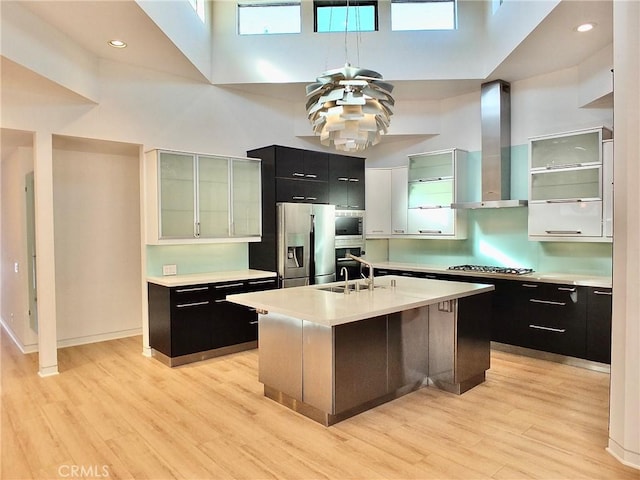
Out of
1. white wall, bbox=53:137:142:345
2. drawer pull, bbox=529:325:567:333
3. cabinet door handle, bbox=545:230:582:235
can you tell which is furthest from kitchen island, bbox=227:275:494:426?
white wall, bbox=53:137:142:345

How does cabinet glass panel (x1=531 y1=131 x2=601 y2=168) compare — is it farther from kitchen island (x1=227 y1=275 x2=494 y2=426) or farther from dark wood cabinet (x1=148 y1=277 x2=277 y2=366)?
dark wood cabinet (x1=148 y1=277 x2=277 y2=366)

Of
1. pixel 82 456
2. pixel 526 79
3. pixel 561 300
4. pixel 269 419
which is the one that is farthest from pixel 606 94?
pixel 82 456

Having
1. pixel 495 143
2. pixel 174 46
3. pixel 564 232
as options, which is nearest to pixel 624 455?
pixel 564 232

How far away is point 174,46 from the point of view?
4309 millimetres

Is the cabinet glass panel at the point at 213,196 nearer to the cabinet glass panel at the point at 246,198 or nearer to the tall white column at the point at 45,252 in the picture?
the cabinet glass panel at the point at 246,198

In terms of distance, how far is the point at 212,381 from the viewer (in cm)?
408

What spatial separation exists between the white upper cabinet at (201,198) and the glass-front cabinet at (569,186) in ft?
11.1

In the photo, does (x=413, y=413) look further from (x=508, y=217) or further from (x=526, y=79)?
(x=526, y=79)

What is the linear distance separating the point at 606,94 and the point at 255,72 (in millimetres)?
3943

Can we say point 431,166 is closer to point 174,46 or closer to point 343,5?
point 343,5

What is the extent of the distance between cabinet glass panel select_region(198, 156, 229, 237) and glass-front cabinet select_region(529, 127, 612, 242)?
11.9 ft

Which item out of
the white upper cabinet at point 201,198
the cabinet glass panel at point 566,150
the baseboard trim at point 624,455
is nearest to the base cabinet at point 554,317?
the cabinet glass panel at point 566,150

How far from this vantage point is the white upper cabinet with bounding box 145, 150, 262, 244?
479 centimetres

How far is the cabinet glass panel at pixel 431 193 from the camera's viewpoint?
5934 millimetres
